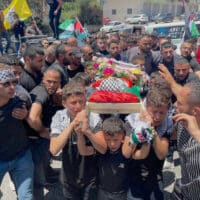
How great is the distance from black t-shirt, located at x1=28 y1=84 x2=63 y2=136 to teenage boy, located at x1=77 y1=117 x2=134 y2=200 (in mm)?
834

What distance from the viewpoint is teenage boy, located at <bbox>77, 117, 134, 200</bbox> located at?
3037 mm

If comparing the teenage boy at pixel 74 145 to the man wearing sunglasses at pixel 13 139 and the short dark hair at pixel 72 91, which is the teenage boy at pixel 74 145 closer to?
the short dark hair at pixel 72 91

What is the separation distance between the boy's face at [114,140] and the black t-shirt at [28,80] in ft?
5.71

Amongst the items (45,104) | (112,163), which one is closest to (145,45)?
(45,104)

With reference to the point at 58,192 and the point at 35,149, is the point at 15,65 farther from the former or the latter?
the point at 58,192

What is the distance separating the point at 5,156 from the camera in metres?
3.27

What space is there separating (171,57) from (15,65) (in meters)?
3.17

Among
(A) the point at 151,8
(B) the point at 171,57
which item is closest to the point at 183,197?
(B) the point at 171,57

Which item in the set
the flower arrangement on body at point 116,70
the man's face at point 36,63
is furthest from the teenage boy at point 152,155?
the man's face at point 36,63

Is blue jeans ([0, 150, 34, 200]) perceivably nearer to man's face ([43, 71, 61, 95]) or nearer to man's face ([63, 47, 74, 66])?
man's face ([43, 71, 61, 95])

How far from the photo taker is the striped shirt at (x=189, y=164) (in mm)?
2717

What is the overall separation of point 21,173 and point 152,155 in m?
1.22

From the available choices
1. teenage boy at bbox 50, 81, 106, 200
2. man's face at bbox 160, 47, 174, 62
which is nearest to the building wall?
man's face at bbox 160, 47, 174, 62

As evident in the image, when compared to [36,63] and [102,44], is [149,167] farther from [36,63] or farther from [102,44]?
[102,44]
